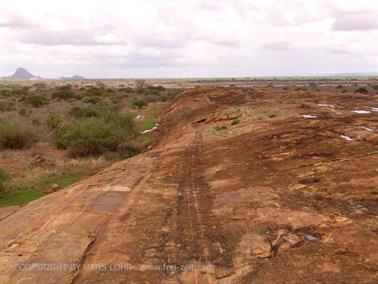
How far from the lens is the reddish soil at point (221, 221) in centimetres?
623

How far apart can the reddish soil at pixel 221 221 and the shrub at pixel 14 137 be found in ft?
38.7

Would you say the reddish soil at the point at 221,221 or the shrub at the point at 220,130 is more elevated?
the reddish soil at the point at 221,221

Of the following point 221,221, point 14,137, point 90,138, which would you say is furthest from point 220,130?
point 221,221

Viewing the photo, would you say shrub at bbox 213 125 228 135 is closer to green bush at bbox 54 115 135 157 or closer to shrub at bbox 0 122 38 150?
green bush at bbox 54 115 135 157

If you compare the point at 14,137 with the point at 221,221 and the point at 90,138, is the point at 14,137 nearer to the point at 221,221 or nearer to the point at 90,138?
the point at 90,138

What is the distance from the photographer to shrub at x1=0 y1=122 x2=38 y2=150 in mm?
23328

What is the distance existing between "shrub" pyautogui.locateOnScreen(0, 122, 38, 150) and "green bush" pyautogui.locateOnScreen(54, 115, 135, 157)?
1609 mm

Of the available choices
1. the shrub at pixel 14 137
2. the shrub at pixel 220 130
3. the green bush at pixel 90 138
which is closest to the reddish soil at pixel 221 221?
the shrub at pixel 220 130

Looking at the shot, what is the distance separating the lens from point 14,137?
23.5 meters

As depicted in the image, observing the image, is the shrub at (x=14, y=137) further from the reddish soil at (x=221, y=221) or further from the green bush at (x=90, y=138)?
the reddish soil at (x=221, y=221)

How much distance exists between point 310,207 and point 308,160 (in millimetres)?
3354

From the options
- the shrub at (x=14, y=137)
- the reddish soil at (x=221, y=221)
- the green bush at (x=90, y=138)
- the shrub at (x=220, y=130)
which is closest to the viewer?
the reddish soil at (x=221, y=221)

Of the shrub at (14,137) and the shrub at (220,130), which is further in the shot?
the shrub at (14,137)

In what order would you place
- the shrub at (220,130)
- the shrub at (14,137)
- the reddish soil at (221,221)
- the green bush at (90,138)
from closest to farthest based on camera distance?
the reddish soil at (221,221), the shrub at (220,130), the green bush at (90,138), the shrub at (14,137)
